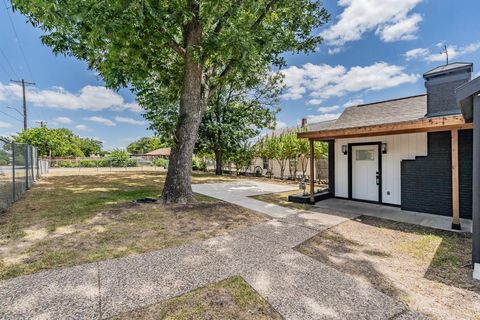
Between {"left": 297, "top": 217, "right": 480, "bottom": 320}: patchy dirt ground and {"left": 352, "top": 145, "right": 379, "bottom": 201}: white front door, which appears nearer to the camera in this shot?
{"left": 297, "top": 217, "right": 480, "bottom": 320}: patchy dirt ground

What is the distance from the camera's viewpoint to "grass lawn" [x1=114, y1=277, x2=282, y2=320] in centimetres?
225

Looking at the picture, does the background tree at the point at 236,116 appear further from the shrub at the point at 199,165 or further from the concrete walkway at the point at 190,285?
the concrete walkway at the point at 190,285

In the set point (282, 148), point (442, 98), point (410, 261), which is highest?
point (442, 98)

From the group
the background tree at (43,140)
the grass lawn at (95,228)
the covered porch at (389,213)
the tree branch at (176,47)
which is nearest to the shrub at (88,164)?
the background tree at (43,140)

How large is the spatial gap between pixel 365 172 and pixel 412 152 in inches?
62.0

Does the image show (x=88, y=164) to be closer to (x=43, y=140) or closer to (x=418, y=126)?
(x=43, y=140)

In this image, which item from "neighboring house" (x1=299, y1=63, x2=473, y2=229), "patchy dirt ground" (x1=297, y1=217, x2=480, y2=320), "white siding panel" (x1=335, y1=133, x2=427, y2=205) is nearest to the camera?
"patchy dirt ground" (x1=297, y1=217, x2=480, y2=320)

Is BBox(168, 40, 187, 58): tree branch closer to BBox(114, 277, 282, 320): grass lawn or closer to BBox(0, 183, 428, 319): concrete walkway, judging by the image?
BBox(0, 183, 428, 319): concrete walkway

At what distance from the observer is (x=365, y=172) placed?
8.13 metres

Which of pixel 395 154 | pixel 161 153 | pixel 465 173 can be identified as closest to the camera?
pixel 465 173

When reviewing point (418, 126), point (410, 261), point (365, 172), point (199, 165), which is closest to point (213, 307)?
point (410, 261)

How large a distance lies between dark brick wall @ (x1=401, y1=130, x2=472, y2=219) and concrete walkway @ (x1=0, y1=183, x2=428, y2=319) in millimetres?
5056

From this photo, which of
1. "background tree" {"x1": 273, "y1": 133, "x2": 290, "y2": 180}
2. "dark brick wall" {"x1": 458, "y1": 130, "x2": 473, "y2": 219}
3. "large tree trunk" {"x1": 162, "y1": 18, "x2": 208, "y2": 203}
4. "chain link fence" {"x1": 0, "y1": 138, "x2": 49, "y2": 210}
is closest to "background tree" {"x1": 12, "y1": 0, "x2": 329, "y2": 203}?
"large tree trunk" {"x1": 162, "y1": 18, "x2": 208, "y2": 203}

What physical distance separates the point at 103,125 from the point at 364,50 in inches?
2495
